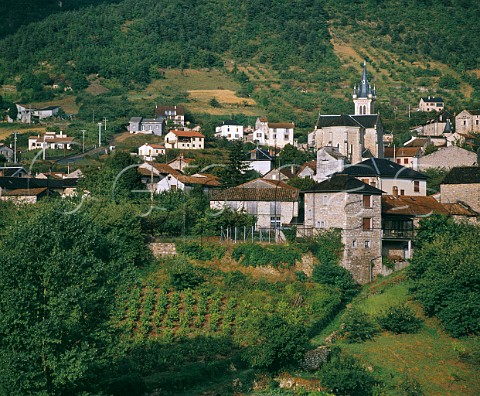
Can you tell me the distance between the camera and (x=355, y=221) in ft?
144

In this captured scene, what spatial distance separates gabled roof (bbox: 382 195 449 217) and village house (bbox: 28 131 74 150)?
1754 inches

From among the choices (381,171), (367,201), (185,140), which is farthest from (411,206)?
(185,140)

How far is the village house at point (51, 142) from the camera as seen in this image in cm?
8781

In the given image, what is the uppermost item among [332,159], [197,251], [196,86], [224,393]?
[196,86]

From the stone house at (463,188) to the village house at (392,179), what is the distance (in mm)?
3742

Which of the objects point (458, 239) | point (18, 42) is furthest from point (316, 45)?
point (458, 239)

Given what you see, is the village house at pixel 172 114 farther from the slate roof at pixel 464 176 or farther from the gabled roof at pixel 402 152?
the slate roof at pixel 464 176

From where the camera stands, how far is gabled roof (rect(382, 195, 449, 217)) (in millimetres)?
Result: 46219

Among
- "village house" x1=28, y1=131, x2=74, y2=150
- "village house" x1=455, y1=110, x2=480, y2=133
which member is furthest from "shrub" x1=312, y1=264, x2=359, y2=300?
"village house" x1=455, y1=110, x2=480, y2=133

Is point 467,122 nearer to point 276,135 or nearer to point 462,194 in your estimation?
point 276,135

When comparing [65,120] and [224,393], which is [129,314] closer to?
[224,393]

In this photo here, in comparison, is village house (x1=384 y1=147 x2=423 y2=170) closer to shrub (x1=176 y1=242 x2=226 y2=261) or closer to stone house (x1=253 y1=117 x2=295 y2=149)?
stone house (x1=253 y1=117 x2=295 y2=149)

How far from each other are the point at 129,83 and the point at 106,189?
7066 centimetres

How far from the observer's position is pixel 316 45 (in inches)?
5468
